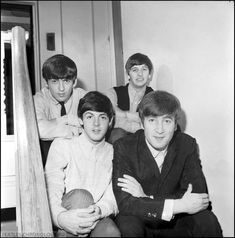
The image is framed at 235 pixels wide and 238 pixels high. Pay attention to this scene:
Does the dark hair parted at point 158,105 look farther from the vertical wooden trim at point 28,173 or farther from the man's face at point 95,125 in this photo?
the vertical wooden trim at point 28,173

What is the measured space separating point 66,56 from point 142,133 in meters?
0.34

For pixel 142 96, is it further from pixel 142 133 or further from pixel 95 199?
pixel 95 199

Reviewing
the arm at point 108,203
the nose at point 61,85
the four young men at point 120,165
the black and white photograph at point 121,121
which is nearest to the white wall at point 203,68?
the black and white photograph at point 121,121

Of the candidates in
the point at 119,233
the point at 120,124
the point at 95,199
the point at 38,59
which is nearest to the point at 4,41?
the point at 38,59

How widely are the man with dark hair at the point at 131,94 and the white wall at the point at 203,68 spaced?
4cm

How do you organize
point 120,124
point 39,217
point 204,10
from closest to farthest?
point 39,217, point 120,124, point 204,10

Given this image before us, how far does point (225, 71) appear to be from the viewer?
1040mm

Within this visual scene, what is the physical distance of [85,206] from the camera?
0.74 m

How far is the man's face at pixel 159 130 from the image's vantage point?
0.84 meters

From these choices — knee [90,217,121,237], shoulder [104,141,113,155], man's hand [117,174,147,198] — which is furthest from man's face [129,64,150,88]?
knee [90,217,121,237]

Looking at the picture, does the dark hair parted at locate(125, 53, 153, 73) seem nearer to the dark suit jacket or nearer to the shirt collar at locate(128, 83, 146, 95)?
the shirt collar at locate(128, 83, 146, 95)

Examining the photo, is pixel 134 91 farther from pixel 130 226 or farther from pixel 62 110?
pixel 130 226

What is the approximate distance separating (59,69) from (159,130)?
0.34 meters

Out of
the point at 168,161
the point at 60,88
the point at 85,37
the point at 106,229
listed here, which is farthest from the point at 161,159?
the point at 85,37
